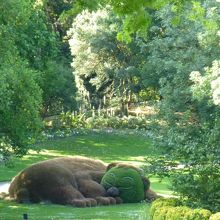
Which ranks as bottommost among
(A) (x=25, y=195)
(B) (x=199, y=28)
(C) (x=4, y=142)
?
(A) (x=25, y=195)

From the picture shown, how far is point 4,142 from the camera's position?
2386 cm

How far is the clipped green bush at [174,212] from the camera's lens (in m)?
13.6

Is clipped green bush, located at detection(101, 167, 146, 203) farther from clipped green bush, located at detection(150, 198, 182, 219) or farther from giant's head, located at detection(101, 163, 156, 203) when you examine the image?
clipped green bush, located at detection(150, 198, 182, 219)

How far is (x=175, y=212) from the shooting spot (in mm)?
14375

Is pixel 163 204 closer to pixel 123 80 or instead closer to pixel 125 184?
pixel 125 184

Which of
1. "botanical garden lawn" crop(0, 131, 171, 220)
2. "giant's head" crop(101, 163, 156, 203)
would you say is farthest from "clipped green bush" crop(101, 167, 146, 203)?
"botanical garden lawn" crop(0, 131, 171, 220)

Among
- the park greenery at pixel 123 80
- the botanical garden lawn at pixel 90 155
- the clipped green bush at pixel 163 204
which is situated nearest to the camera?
the park greenery at pixel 123 80

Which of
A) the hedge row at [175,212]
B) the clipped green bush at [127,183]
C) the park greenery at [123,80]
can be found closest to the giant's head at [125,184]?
the clipped green bush at [127,183]

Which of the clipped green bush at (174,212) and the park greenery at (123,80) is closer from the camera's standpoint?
the clipped green bush at (174,212)

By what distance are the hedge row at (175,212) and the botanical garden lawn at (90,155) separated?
6864mm

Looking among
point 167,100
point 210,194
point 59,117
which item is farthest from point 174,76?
point 59,117

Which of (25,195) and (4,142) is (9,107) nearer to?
(4,142)

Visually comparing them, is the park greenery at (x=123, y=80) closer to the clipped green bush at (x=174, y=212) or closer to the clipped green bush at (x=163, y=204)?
the clipped green bush at (x=163, y=204)

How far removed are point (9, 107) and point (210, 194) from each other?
31.5 feet
